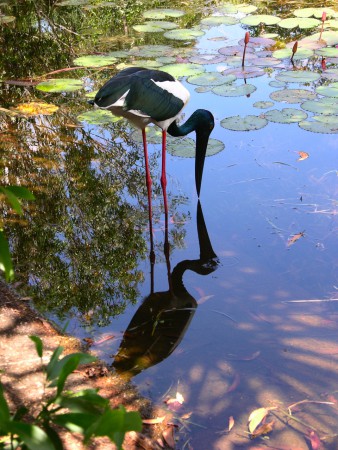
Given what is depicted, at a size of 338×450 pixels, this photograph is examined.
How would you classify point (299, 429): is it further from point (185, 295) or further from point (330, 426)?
point (185, 295)

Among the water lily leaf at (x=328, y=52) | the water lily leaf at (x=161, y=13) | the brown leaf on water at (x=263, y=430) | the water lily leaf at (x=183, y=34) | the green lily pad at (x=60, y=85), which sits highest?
the water lily leaf at (x=161, y=13)

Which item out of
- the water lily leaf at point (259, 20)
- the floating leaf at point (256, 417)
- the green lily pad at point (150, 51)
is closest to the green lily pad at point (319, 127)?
the green lily pad at point (150, 51)

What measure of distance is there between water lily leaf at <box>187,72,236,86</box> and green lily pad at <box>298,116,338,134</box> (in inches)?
44.3

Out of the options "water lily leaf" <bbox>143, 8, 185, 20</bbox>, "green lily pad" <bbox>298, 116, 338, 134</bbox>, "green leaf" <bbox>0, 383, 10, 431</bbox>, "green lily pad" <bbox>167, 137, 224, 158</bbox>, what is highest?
"green leaf" <bbox>0, 383, 10, 431</bbox>

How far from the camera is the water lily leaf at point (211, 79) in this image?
567 cm

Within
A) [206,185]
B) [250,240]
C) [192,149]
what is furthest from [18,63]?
[250,240]

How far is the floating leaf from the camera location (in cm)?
237

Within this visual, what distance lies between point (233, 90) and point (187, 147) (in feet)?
3.69

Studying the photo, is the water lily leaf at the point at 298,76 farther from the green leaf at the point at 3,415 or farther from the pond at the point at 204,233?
the green leaf at the point at 3,415

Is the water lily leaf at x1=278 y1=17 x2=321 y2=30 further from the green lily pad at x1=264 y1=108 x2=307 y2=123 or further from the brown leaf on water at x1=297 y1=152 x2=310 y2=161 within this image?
the brown leaf on water at x1=297 y1=152 x2=310 y2=161

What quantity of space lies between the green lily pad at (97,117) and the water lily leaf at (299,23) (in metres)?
2.89

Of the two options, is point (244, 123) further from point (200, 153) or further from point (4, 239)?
point (4, 239)

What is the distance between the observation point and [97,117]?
5141mm

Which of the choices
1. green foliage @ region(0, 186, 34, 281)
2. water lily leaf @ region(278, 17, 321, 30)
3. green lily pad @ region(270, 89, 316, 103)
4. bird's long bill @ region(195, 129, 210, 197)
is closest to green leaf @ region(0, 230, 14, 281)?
green foliage @ region(0, 186, 34, 281)
